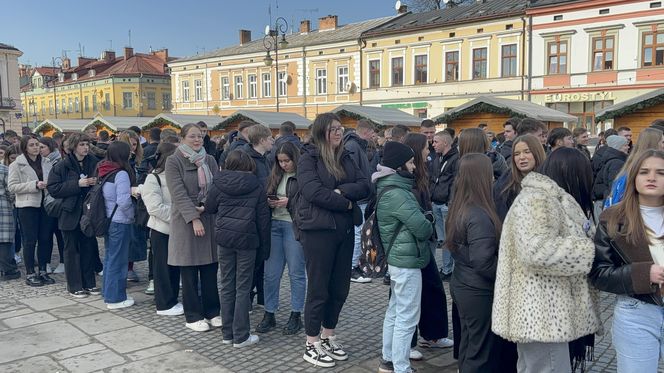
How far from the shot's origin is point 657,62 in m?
25.5

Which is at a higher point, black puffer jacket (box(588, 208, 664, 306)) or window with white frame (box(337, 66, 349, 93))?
window with white frame (box(337, 66, 349, 93))

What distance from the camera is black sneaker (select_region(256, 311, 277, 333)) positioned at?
18.5 ft

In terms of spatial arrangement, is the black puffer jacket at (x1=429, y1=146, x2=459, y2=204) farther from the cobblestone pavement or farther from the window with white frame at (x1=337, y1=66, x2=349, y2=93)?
the window with white frame at (x1=337, y1=66, x2=349, y2=93)

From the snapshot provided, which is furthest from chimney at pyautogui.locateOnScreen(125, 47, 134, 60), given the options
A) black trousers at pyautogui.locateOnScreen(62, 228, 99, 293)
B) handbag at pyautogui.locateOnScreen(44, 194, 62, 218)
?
black trousers at pyautogui.locateOnScreen(62, 228, 99, 293)

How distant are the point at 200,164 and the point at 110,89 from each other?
6080cm

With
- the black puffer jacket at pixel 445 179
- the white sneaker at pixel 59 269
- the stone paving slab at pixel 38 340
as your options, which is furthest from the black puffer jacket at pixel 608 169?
the white sneaker at pixel 59 269

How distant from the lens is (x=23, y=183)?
7457 millimetres

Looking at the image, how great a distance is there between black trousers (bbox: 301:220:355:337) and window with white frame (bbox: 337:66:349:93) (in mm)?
33319

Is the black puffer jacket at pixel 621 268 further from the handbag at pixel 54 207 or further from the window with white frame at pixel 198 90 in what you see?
the window with white frame at pixel 198 90

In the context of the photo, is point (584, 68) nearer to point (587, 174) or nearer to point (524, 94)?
point (524, 94)

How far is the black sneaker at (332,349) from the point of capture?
4828mm

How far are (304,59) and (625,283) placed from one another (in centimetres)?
3756

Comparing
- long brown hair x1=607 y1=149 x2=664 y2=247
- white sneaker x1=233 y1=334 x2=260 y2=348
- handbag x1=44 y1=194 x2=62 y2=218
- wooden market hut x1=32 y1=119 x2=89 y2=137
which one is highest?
wooden market hut x1=32 y1=119 x2=89 y2=137

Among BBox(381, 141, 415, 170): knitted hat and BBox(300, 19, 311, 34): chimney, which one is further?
BBox(300, 19, 311, 34): chimney
